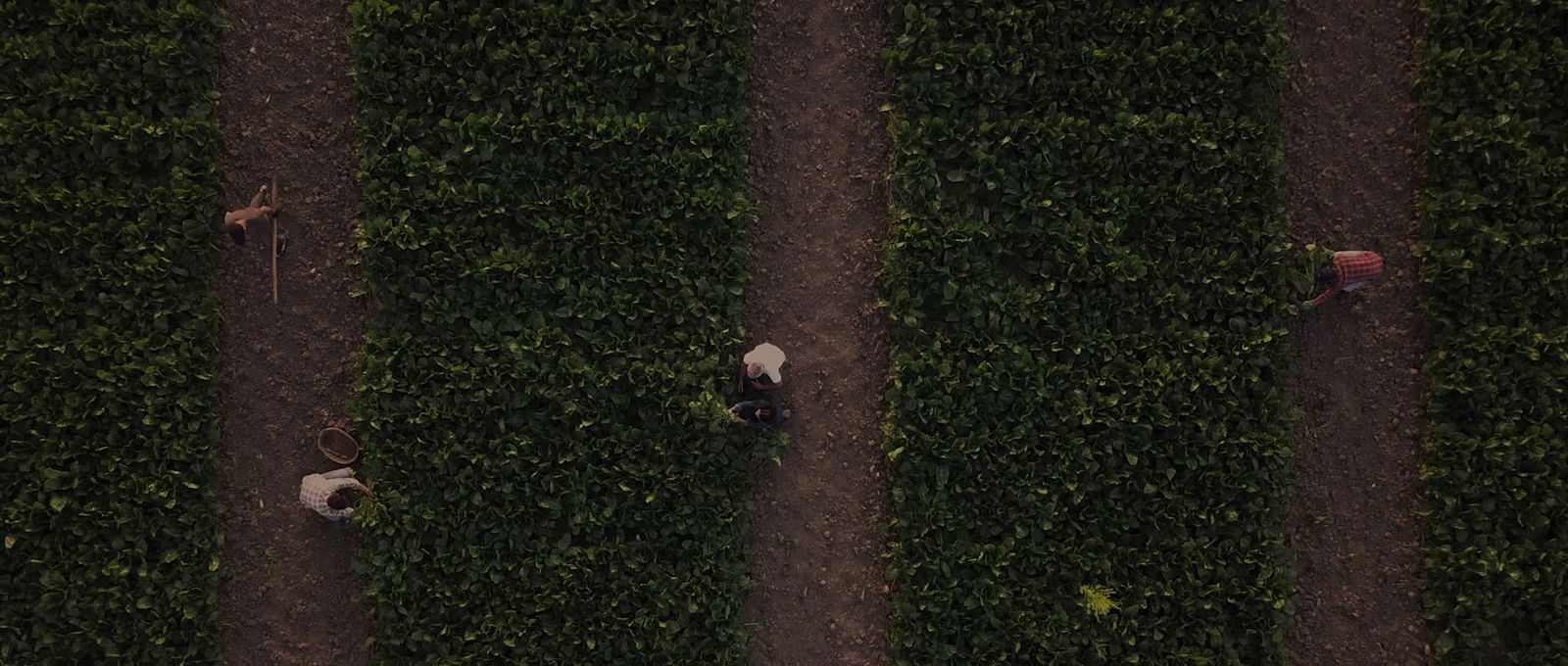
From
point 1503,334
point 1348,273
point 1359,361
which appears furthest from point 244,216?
point 1503,334

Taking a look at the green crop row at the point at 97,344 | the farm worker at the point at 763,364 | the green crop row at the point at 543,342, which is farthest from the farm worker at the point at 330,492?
the farm worker at the point at 763,364

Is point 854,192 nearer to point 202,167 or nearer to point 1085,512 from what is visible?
point 1085,512

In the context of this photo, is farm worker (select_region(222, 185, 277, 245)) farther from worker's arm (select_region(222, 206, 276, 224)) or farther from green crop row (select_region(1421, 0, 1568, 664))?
green crop row (select_region(1421, 0, 1568, 664))

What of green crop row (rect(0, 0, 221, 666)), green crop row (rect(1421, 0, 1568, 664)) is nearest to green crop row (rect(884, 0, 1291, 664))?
green crop row (rect(1421, 0, 1568, 664))

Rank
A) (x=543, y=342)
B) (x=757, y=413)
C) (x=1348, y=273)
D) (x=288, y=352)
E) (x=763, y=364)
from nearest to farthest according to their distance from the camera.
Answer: (x=763, y=364) < (x=757, y=413) < (x=543, y=342) < (x=1348, y=273) < (x=288, y=352)

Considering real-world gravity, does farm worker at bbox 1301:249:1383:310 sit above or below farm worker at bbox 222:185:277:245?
above

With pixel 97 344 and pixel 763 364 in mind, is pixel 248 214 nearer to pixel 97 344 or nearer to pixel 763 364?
pixel 97 344

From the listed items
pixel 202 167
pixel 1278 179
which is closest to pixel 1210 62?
pixel 1278 179
